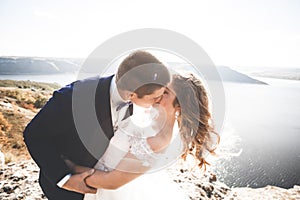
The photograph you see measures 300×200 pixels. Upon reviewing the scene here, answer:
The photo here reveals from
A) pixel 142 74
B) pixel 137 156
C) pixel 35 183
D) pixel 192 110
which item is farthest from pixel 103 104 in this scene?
pixel 35 183

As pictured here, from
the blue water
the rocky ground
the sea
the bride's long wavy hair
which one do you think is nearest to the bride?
the bride's long wavy hair

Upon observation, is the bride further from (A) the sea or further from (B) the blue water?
(B) the blue water

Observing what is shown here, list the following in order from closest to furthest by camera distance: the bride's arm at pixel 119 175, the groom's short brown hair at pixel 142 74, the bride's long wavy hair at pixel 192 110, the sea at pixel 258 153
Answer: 1. the bride's arm at pixel 119 175
2. the groom's short brown hair at pixel 142 74
3. the bride's long wavy hair at pixel 192 110
4. the sea at pixel 258 153

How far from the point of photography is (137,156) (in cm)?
191

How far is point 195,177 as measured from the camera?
514 centimetres

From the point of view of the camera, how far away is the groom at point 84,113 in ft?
6.76

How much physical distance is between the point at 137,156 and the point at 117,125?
416 millimetres

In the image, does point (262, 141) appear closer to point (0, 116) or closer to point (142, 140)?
point (0, 116)

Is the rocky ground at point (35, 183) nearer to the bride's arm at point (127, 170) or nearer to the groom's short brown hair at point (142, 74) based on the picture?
the bride's arm at point (127, 170)

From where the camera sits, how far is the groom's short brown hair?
6.65ft

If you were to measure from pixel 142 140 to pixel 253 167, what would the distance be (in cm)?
2286

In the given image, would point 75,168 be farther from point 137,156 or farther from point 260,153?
point 260,153

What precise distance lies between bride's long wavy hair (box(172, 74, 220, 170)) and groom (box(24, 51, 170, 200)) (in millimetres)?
143

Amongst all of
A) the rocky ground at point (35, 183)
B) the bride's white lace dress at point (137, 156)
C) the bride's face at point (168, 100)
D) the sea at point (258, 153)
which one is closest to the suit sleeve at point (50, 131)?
the bride's white lace dress at point (137, 156)
